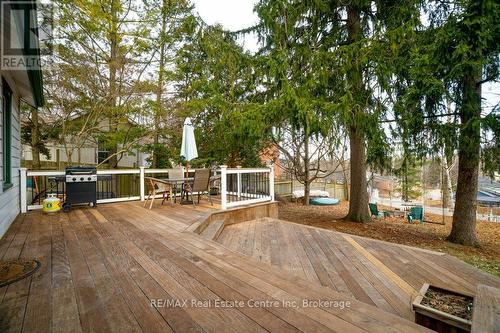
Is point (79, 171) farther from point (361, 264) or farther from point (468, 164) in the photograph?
point (468, 164)

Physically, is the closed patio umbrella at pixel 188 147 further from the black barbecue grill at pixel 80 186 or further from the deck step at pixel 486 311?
the deck step at pixel 486 311

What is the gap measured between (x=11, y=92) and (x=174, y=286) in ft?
16.2

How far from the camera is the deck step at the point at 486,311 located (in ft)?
4.63

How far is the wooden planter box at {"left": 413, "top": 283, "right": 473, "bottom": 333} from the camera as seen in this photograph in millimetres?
1791

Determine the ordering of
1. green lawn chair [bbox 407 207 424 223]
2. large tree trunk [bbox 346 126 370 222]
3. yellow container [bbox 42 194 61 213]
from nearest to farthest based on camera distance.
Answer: yellow container [bbox 42 194 61 213] < large tree trunk [bbox 346 126 370 222] < green lawn chair [bbox 407 207 424 223]

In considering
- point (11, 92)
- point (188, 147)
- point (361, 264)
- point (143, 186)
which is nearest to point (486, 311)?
point (361, 264)

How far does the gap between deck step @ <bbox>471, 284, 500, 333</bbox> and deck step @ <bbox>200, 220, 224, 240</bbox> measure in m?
3.16

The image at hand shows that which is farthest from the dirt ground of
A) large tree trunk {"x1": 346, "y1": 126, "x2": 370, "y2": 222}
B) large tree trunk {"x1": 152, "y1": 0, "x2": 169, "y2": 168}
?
large tree trunk {"x1": 152, "y1": 0, "x2": 169, "y2": 168}

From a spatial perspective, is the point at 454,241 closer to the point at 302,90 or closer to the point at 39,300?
the point at 302,90

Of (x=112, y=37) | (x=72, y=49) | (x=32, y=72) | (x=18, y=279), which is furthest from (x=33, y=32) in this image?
(x=112, y=37)

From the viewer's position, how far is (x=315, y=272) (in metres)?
3.07

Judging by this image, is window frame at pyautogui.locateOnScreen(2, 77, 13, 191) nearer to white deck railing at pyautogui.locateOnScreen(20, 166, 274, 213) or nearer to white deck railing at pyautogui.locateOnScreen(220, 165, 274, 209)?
white deck railing at pyautogui.locateOnScreen(20, 166, 274, 213)

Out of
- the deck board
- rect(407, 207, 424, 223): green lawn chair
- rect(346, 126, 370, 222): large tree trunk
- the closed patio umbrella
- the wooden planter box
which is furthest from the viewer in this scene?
rect(407, 207, 424, 223): green lawn chair

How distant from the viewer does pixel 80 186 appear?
214 inches
